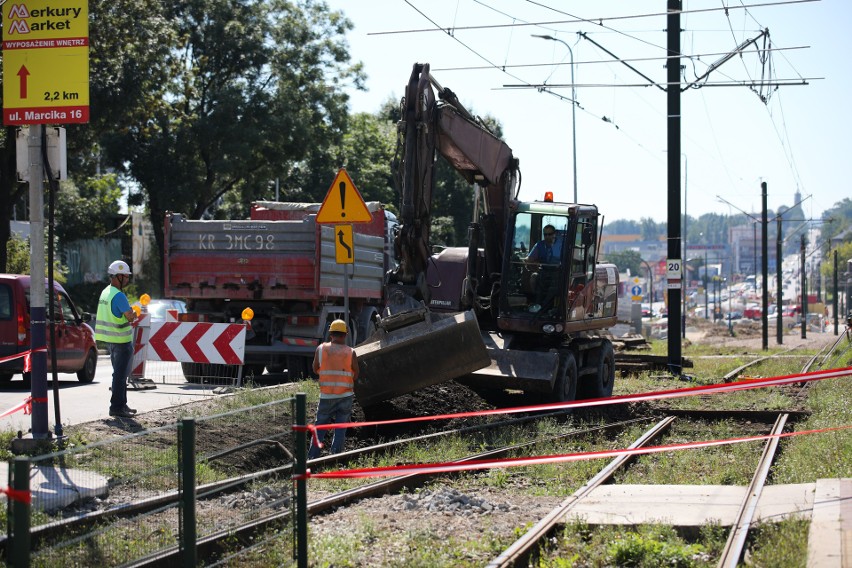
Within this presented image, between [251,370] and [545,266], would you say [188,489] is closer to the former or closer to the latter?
[545,266]

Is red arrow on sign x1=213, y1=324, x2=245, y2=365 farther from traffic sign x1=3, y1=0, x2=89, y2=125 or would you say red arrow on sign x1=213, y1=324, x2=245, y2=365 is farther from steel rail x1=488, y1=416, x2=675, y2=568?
steel rail x1=488, y1=416, x2=675, y2=568

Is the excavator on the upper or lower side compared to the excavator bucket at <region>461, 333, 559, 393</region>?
upper

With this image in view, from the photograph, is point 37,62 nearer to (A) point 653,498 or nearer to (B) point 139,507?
(B) point 139,507

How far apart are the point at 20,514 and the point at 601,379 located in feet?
49.1

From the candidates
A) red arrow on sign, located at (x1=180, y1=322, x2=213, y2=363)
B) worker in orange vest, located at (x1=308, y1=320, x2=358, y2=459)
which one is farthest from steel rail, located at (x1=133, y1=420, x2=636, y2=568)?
red arrow on sign, located at (x1=180, y1=322, x2=213, y2=363)

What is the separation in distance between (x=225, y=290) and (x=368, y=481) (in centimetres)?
983

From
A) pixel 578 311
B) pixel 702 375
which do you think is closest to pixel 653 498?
pixel 578 311

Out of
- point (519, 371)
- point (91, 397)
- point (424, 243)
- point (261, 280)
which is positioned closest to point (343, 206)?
point (424, 243)

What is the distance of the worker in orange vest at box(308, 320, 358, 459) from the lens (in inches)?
450

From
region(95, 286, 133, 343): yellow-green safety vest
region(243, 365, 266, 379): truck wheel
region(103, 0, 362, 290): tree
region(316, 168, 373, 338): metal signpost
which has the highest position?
region(103, 0, 362, 290): tree

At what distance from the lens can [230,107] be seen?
1524 inches

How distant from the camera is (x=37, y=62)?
10047 millimetres

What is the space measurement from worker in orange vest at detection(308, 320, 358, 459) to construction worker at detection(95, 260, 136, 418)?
2.68m

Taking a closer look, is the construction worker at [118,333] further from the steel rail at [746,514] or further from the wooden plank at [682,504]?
the steel rail at [746,514]
